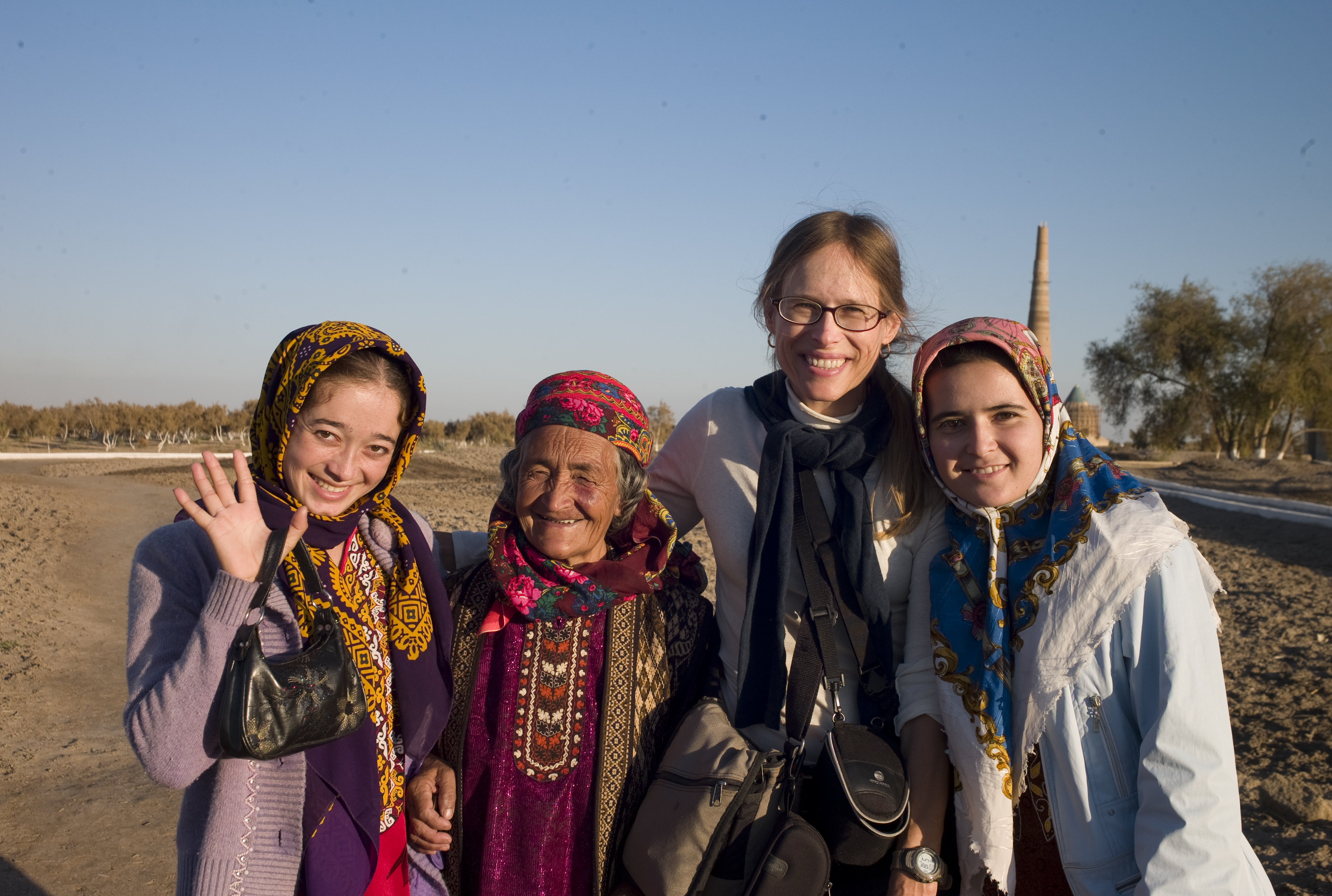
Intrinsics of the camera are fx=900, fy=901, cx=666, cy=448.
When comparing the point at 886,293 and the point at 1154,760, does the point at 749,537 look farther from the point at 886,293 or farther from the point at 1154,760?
the point at 1154,760

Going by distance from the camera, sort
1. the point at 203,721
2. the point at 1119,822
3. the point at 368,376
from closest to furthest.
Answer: the point at 203,721 < the point at 1119,822 < the point at 368,376

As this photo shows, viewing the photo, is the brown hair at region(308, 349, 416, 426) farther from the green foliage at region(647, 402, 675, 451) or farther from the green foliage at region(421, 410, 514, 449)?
the green foliage at region(421, 410, 514, 449)

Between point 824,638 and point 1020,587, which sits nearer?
point 1020,587

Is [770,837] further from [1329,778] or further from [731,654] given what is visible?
[1329,778]

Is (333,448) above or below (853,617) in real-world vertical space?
above

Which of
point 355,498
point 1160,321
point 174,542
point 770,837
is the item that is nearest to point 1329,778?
point 770,837

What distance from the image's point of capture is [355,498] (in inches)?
87.1

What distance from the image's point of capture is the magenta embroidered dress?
2.16m

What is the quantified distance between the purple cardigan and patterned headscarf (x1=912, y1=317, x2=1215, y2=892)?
149 centimetres

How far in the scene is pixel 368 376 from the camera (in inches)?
86.3

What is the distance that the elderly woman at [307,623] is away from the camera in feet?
5.79

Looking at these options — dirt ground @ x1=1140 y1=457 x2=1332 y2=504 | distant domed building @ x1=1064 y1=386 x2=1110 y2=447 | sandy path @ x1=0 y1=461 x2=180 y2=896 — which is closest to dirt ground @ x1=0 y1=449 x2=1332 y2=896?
sandy path @ x1=0 y1=461 x2=180 y2=896

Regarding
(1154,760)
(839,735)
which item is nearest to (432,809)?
(839,735)

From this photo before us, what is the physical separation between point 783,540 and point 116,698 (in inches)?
238
